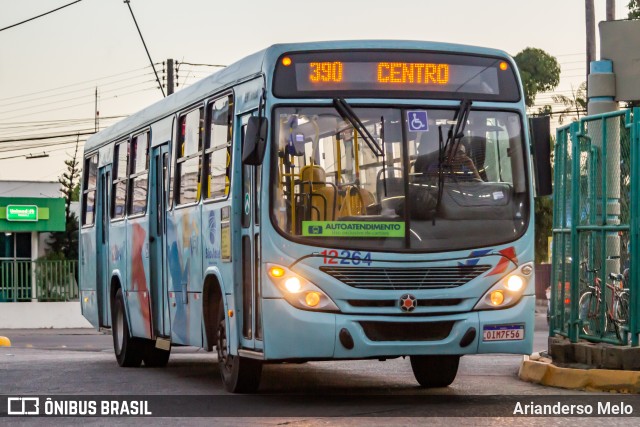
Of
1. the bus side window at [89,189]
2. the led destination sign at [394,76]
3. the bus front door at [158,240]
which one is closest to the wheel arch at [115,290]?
the bus front door at [158,240]

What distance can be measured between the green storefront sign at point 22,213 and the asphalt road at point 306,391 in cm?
2928

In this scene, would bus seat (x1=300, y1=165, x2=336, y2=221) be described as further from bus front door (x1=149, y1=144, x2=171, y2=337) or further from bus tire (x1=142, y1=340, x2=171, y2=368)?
bus tire (x1=142, y1=340, x2=171, y2=368)

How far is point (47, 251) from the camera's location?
Result: 55.9 metres

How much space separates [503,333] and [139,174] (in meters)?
6.51

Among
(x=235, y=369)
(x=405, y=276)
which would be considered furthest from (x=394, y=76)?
(x=235, y=369)

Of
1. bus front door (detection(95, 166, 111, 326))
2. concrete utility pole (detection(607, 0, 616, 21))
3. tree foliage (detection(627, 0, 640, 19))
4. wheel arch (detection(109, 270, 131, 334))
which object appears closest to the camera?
wheel arch (detection(109, 270, 131, 334))

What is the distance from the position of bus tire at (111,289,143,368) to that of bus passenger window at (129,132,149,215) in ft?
4.80

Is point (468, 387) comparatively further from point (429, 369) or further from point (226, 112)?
point (226, 112)

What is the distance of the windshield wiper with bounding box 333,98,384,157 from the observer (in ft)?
38.5

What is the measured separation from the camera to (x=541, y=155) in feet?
39.5

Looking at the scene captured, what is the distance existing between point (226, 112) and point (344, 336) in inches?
110

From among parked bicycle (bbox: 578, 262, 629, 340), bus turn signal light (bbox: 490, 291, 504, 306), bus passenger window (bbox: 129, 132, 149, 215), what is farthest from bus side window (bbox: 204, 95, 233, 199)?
parked bicycle (bbox: 578, 262, 629, 340)

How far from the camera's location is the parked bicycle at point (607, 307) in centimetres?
1435

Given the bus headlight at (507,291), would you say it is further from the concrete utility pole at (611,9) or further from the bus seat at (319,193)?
the concrete utility pole at (611,9)
